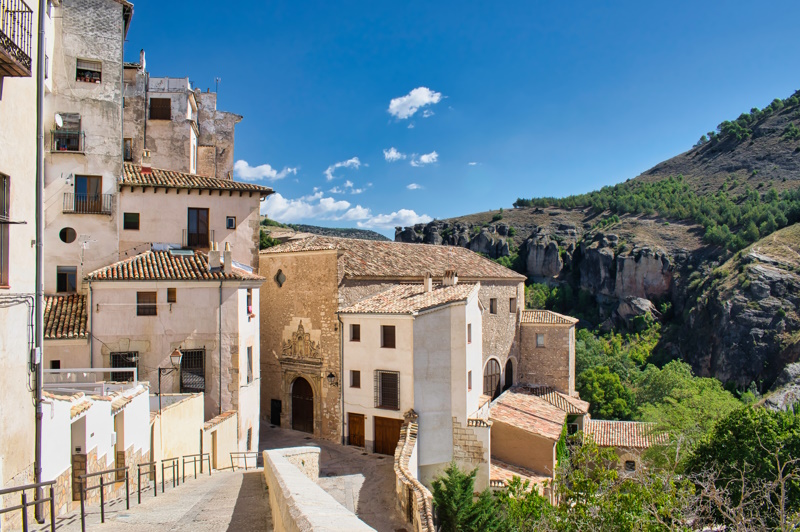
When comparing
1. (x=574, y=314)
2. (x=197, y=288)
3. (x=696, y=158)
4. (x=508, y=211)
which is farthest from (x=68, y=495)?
(x=696, y=158)

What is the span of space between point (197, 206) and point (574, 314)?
7146 centimetres

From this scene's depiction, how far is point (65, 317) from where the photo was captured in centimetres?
Result: 1834

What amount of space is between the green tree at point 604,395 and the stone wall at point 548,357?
9416 mm

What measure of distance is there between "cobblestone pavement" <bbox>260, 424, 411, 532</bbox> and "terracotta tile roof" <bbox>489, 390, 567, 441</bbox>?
301 inches

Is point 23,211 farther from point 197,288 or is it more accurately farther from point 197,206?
point 197,206

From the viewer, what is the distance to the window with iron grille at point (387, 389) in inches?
860

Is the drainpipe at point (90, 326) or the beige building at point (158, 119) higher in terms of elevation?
the beige building at point (158, 119)

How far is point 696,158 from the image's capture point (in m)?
113

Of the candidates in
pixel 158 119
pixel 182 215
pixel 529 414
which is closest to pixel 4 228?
pixel 182 215

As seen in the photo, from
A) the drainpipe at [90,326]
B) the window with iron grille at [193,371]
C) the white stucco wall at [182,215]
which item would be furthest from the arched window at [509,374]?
the drainpipe at [90,326]

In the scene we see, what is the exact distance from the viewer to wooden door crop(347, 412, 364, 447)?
23062mm

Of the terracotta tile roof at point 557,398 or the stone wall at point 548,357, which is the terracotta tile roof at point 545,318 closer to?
the stone wall at point 548,357

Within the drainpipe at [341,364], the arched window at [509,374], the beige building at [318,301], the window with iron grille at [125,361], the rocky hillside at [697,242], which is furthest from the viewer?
the rocky hillside at [697,242]

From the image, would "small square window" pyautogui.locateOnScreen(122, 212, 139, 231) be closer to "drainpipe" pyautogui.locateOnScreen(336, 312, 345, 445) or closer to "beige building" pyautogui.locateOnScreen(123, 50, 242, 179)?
"beige building" pyautogui.locateOnScreen(123, 50, 242, 179)
